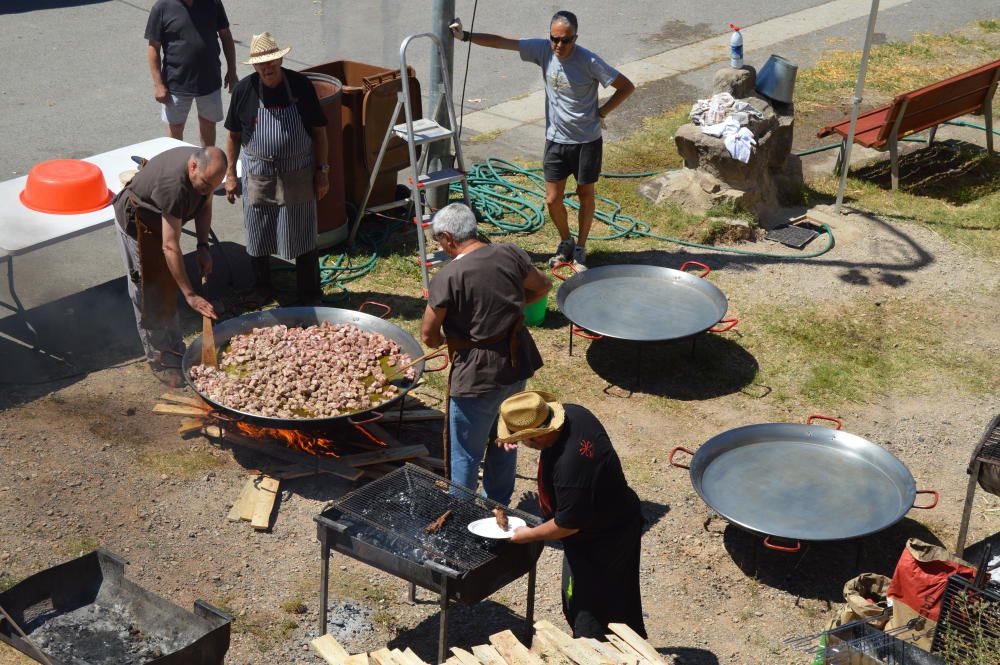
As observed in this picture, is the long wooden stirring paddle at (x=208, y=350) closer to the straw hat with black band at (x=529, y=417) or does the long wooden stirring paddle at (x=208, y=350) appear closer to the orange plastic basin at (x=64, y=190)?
the orange plastic basin at (x=64, y=190)

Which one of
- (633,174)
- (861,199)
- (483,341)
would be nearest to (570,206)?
(633,174)

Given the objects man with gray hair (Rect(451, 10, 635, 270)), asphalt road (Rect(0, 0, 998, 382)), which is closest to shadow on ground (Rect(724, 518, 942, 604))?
man with gray hair (Rect(451, 10, 635, 270))

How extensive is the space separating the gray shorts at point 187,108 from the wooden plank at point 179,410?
3661 mm

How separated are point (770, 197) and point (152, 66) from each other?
235 inches

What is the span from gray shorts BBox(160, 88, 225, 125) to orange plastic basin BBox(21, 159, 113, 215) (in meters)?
1.91

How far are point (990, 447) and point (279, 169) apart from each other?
5.15 metres

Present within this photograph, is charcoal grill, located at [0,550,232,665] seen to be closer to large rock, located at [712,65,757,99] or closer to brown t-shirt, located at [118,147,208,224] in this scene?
brown t-shirt, located at [118,147,208,224]

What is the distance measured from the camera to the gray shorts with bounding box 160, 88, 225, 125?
995 centimetres

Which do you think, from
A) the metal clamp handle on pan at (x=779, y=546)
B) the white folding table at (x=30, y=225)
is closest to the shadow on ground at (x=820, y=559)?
the metal clamp handle on pan at (x=779, y=546)

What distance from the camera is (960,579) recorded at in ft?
16.5

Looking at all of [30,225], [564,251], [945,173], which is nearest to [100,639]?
[30,225]

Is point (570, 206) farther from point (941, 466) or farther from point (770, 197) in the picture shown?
point (941, 466)

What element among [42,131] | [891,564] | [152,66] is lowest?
[891,564]

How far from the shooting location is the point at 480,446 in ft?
20.1
